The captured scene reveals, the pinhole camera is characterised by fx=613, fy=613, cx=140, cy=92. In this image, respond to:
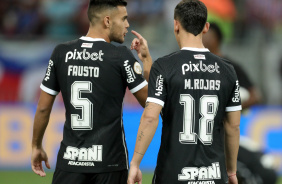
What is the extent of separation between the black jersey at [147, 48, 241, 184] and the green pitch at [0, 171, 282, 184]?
4.35 m

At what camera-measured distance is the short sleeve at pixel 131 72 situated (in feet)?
15.3

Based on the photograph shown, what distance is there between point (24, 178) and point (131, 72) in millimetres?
4844

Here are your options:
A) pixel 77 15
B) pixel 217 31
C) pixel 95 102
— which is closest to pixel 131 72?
pixel 95 102

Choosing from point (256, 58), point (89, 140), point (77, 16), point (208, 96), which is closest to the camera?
point (208, 96)

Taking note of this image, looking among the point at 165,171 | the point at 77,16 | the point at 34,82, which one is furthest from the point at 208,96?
the point at 77,16

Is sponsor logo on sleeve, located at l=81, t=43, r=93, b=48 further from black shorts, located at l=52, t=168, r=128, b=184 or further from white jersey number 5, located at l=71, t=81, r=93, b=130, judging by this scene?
black shorts, located at l=52, t=168, r=128, b=184

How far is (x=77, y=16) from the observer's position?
12.1 metres

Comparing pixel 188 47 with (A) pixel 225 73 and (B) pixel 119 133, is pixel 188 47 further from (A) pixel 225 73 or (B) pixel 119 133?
(B) pixel 119 133

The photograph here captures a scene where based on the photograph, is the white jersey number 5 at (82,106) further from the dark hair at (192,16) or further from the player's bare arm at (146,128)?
the dark hair at (192,16)

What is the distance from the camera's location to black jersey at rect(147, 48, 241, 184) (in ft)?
13.8

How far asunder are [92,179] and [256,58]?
731cm

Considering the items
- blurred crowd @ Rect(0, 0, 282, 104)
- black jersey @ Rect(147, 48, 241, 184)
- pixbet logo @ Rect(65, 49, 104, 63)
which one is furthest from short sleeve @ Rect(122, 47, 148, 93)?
blurred crowd @ Rect(0, 0, 282, 104)

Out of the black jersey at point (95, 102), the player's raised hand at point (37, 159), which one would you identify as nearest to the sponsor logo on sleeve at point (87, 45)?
the black jersey at point (95, 102)

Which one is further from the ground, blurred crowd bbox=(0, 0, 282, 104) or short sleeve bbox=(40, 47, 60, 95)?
blurred crowd bbox=(0, 0, 282, 104)
